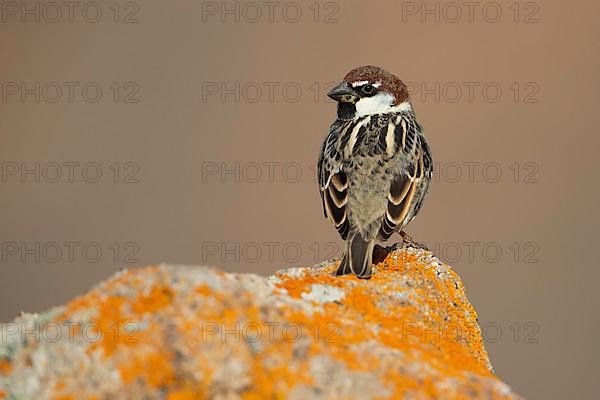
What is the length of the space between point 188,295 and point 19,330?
730 mm

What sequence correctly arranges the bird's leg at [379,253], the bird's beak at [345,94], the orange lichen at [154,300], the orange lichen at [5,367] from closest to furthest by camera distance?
1. the orange lichen at [5,367]
2. the orange lichen at [154,300]
3. the bird's leg at [379,253]
4. the bird's beak at [345,94]

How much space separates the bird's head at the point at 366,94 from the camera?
755cm

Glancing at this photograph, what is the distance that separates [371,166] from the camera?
21.8 feet

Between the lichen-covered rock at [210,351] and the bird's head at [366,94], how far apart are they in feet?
12.3

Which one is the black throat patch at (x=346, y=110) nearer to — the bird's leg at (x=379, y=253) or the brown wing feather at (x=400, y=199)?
the brown wing feather at (x=400, y=199)

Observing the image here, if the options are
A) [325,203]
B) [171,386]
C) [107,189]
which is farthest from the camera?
[107,189]

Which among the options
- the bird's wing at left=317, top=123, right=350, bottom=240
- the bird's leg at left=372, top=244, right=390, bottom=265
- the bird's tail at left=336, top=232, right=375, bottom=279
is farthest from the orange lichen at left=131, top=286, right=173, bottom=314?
the bird's wing at left=317, top=123, right=350, bottom=240

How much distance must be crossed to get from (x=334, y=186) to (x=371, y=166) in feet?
1.02

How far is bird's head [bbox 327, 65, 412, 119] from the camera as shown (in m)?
7.55

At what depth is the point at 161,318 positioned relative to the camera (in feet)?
11.4

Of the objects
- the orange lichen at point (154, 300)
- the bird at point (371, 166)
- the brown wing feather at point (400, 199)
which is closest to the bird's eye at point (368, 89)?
the bird at point (371, 166)

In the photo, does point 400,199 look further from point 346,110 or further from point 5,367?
point 5,367

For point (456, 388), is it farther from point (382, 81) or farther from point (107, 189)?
point (107, 189)

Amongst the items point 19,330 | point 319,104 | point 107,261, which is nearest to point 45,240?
point 107,261
